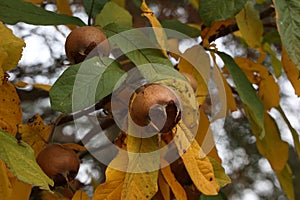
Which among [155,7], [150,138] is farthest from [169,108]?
[155,7]

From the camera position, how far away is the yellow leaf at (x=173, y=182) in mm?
1150

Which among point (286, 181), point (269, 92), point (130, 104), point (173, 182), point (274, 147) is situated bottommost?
point (286, 181)

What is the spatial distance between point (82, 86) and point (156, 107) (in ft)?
0.40

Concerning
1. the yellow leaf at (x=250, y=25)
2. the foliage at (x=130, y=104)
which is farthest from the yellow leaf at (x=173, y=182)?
the yellow leaf at (x=250, y=25)

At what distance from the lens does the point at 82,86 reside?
41.5 inches

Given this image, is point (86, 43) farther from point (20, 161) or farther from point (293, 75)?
point (293, 75)

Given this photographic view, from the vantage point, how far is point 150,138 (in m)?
1.12

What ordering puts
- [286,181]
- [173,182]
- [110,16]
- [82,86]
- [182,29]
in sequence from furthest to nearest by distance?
[286,181] < [182,29] < [110,16] < [173,182] < [82,86]

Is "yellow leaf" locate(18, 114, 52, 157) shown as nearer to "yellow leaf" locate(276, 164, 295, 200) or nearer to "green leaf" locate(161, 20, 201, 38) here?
"green leaf" locate(161, 20, 201, 38)

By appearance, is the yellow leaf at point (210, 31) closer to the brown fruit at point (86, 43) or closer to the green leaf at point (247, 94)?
the green leaf at point (247, 94)

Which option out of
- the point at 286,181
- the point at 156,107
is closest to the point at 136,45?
the point at 156,107

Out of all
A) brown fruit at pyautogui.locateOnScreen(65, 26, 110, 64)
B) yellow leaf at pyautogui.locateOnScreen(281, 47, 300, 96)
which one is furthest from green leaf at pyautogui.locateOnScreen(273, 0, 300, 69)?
brown fruit at pyautogui.locateOnScreen(65, 26, 110, 64)

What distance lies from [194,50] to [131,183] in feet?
1.45

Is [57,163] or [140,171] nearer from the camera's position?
[140,171]
